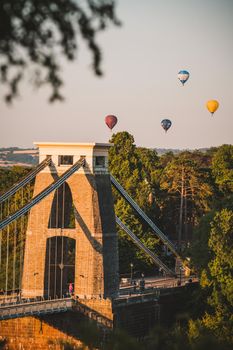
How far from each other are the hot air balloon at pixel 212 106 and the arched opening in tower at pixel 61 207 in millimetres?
34242

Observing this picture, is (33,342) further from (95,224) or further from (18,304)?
(95,224)

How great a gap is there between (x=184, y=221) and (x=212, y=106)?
11.2 meters

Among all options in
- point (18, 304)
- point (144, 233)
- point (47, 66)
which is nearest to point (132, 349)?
point (47, 66)

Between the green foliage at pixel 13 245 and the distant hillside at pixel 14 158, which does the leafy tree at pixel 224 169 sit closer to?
the green foliage at pixel 13 245

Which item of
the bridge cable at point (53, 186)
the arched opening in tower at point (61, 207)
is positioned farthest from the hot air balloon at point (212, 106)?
the bridge cable at point (53, 186)

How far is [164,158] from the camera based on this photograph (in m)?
97.2

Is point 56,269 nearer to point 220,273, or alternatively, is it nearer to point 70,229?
point 70,229

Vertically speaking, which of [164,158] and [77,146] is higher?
[164,158]

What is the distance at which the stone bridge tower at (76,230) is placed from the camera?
4088 centimetres

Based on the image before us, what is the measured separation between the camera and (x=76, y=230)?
41.0 m

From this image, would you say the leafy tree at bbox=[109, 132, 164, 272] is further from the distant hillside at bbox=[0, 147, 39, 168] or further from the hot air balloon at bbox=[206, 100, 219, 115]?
the distant hillside at bbox=[0, 147, 39, 168]

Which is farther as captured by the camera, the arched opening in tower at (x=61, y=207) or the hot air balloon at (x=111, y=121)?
the hot air balloon at (x=111, y=121)

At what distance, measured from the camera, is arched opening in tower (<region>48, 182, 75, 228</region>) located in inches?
1639

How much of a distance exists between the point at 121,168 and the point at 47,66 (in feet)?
191
